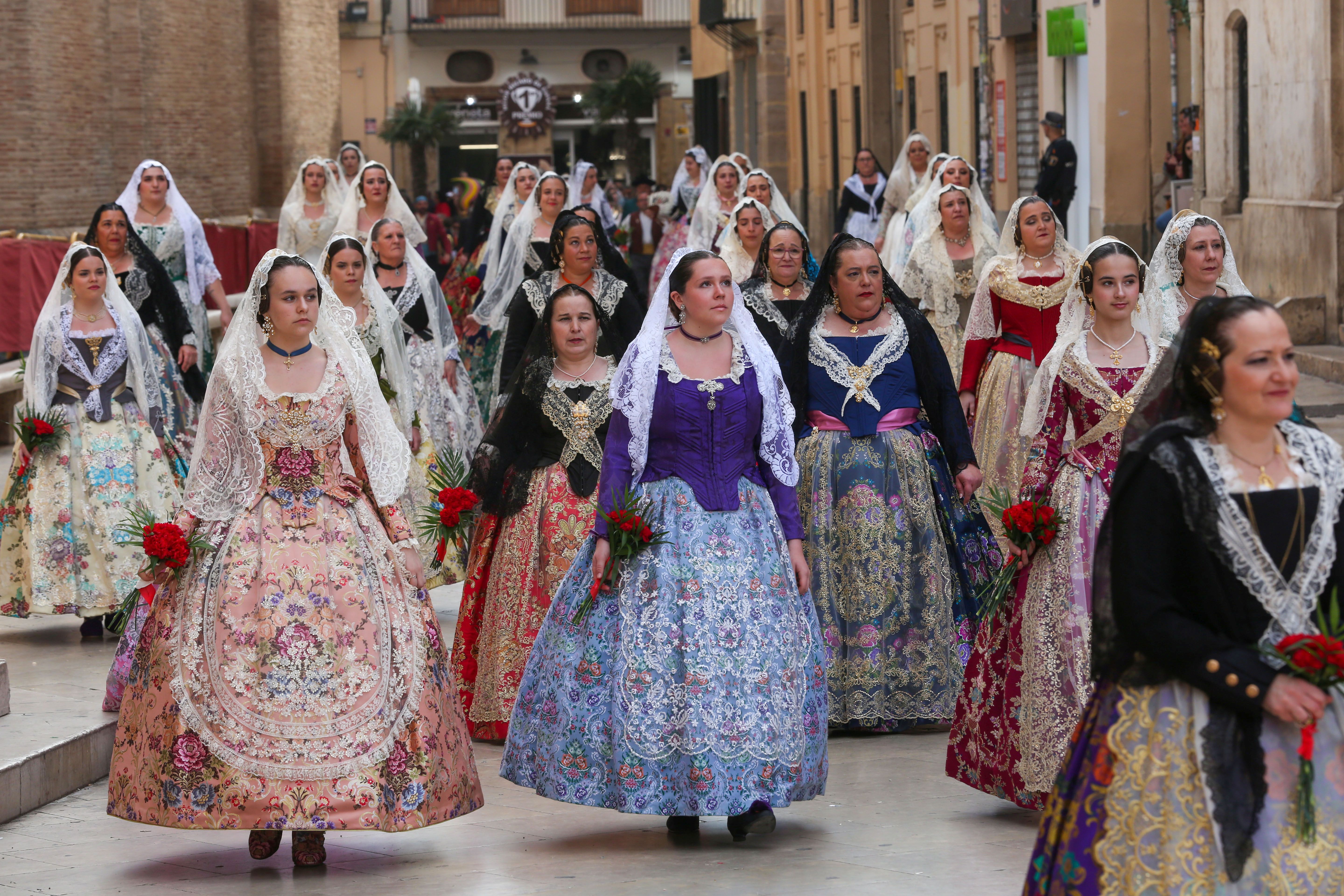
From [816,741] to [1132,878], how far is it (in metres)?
2.30

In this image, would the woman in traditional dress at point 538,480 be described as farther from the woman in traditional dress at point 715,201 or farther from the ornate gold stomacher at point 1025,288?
the woman in traditional dress at point 715,201

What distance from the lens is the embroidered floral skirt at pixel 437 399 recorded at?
11.5 metres

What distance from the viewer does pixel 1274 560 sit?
13.6 feet

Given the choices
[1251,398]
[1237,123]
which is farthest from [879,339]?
[1237,123]

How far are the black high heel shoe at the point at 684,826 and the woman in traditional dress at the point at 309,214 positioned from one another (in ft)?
35.0

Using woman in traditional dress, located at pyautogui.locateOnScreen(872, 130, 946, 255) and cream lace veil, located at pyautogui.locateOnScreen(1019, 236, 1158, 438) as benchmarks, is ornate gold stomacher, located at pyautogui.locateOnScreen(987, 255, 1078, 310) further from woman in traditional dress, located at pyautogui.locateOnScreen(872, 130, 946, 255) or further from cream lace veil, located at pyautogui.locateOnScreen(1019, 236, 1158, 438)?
woman in traditional dress, located at pyautogui.locateOnScreen(872, 130, 946, 255)

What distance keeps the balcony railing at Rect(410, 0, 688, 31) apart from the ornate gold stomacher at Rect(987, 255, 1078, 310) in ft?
166

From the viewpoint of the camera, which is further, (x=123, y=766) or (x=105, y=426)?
(x=105, y=426)

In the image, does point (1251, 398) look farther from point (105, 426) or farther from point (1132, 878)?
point (105, 426)

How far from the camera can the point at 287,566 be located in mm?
6223

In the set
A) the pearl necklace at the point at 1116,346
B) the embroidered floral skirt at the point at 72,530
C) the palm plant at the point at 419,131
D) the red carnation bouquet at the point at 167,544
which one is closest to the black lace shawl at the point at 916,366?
the pearl necklace at the point at 1116,346

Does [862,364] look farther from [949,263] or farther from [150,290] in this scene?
[150,290]

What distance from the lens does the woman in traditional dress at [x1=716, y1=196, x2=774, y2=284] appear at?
12.1 metres

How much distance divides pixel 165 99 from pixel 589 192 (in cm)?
889
